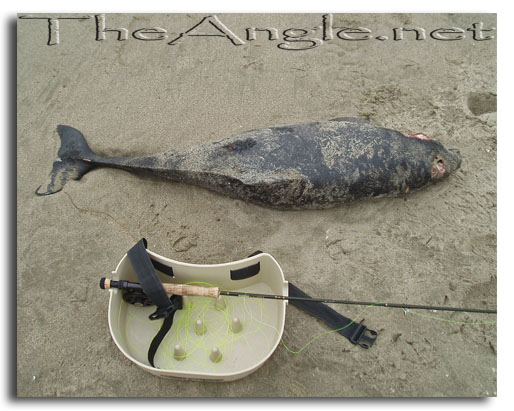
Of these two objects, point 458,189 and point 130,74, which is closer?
point 458,189

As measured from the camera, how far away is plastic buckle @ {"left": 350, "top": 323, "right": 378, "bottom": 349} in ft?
7.93

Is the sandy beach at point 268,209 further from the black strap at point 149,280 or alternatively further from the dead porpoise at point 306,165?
the black strap at point 149,280

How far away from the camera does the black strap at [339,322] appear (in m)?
2.43

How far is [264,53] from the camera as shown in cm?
348

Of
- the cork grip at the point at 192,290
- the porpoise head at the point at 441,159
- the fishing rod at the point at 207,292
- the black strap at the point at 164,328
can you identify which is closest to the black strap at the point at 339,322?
the fishing rod at the point at 207,292

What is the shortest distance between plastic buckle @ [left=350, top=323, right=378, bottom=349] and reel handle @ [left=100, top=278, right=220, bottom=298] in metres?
0.97

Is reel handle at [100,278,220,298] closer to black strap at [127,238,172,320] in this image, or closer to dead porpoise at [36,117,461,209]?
black strap at [127,238,172,320]

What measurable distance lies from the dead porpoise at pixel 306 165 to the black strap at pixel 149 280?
0.76 metres

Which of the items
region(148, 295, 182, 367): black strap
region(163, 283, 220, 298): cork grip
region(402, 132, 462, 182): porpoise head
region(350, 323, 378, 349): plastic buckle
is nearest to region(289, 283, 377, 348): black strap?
region(350, 323, 378, 349): plastic buckle

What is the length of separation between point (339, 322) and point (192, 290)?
39.7 inches

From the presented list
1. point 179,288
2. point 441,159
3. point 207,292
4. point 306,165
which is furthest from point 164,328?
point 441,159

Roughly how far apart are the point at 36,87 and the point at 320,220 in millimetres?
2737

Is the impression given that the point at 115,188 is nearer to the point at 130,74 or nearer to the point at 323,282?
the point at 130,74

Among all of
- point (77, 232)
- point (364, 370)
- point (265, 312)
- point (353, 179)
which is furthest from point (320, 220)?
point (77, 232)
